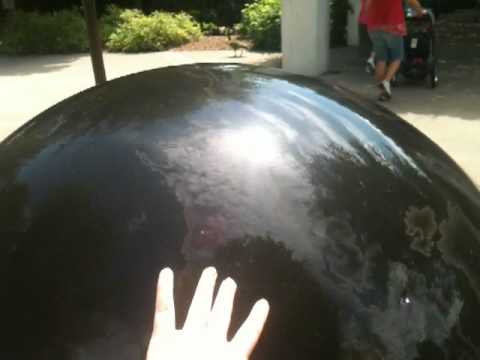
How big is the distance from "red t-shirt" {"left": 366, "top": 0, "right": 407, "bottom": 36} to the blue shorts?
8 cm

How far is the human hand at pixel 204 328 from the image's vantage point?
135 cm

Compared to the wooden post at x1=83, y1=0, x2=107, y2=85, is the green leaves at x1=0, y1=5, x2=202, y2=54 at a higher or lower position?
lower

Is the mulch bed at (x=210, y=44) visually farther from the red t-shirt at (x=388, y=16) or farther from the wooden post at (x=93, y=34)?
the wooden post at (x=93, y=34)

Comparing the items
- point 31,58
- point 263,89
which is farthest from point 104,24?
point 263,89

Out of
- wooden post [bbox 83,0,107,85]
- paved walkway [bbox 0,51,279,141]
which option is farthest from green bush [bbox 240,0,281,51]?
wooden post [bbox 83,0,107,85]

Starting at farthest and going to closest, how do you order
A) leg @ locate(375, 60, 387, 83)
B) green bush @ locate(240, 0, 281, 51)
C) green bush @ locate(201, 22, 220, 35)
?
green bush @ locate(201, 22, 220, 35), green bush @ locate(240, 0, 281, 51), leg @ locate(375, 60, 387, 83)

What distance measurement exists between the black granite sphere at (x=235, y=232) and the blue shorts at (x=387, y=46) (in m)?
7.89

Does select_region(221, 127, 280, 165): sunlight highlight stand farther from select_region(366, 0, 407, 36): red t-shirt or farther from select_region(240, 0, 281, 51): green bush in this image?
select_region(240, 0, 281, 51): green bush

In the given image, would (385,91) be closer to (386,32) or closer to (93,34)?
(386,32)

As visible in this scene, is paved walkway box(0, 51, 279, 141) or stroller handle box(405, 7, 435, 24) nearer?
paved walkway box(0, 51, 279, 141)

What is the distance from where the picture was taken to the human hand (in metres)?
1.35

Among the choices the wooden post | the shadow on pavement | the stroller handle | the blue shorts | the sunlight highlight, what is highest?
the sunlight highlight

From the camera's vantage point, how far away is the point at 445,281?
5.89 feet

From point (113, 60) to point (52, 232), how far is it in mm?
13956
